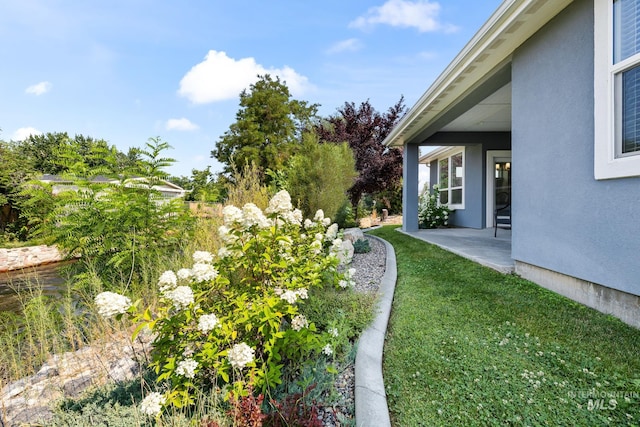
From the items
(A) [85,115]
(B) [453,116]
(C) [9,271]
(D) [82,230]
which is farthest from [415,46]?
(C) [9,271]

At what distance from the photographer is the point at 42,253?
446 inches

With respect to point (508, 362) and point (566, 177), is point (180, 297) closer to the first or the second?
point (508, 362)

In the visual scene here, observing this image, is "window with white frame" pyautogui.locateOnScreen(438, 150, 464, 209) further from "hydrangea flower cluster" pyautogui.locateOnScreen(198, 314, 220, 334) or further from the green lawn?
"hydrangea flower cluster" pyautogui.locateOnScreen(198, 314, 220, 334)

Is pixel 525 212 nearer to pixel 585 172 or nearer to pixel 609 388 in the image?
pixel 585 172

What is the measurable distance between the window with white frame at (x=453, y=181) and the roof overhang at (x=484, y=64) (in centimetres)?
408

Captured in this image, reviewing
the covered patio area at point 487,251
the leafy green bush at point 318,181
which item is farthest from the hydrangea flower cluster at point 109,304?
the leafy green bush at point 318,181

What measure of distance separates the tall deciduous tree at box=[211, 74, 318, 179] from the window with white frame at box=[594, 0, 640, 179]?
19.1 meters

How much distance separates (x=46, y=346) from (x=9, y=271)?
1002cm

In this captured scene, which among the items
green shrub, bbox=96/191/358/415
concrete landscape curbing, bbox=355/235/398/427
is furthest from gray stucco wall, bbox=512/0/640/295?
green shrub, bbox=96/191/358/415

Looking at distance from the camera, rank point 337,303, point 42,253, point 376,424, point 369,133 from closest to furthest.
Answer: point 376,424, point 337,303, point 42,253, point 369,133

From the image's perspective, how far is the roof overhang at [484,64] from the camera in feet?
10.5

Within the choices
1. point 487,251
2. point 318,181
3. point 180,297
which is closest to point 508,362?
point 180,297

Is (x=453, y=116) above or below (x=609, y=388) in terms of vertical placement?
above

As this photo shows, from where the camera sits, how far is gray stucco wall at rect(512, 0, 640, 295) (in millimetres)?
2605
